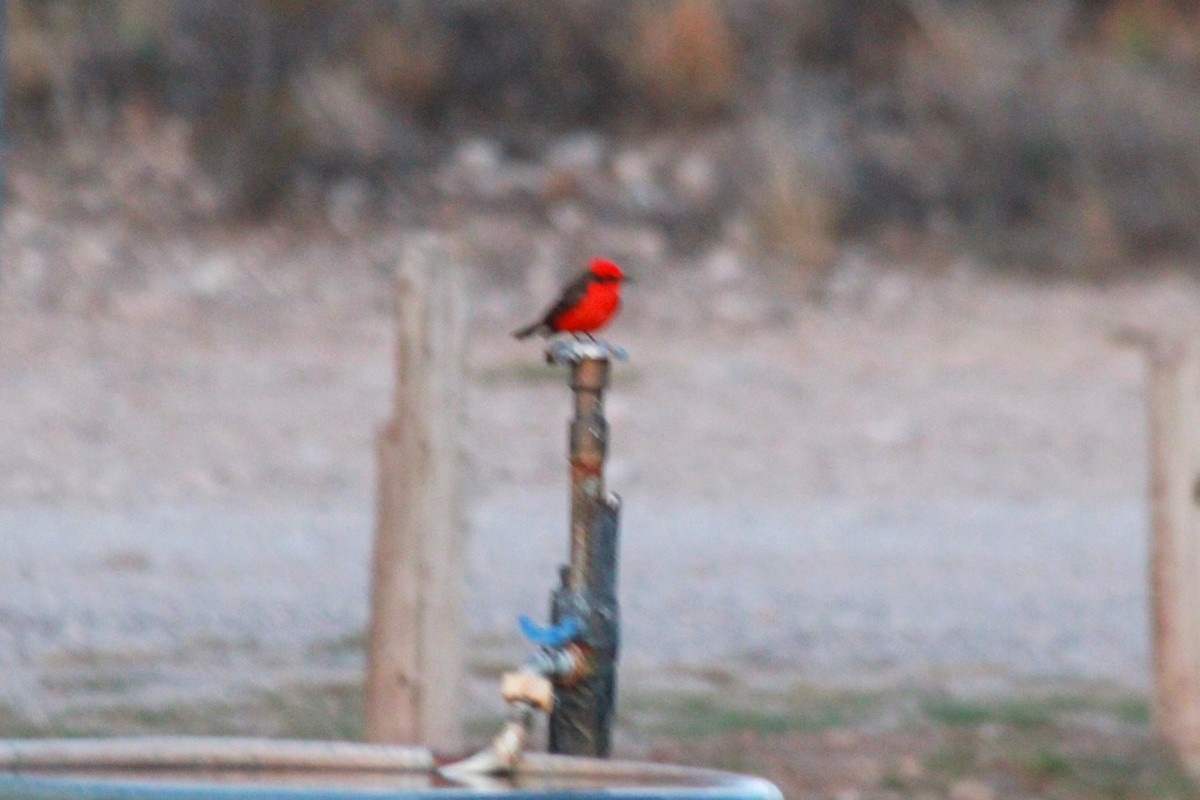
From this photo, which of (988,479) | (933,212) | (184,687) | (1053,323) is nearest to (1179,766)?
(184,687)

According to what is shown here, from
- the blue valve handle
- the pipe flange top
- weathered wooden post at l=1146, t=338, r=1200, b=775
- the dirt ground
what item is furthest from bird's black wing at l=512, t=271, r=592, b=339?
weathered wooden post at l=1146, t=338, r=1200, b=775

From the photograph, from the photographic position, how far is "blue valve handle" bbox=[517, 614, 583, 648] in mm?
3309

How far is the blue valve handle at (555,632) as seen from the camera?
10.9ft

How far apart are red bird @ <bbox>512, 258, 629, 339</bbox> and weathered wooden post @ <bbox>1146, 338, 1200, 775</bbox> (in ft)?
5.98

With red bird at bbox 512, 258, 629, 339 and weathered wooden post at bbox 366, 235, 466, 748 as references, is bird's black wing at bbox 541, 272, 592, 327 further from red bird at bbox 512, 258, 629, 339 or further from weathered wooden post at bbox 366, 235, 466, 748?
weathered wooden post at bbox 366, 235, 466, 748

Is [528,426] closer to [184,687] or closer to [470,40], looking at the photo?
[184,687]

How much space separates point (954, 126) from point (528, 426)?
6.27 m

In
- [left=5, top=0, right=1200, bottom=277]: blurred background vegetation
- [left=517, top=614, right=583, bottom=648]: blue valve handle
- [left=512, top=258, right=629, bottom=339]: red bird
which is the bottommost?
[left=517, top=614, right=583, bottom=648]: blue valve handle

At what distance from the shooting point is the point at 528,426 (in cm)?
1101

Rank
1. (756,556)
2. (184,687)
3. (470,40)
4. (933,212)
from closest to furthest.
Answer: (184,687), (756,556), (933,212), (470,40)

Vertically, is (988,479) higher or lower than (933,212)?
lower

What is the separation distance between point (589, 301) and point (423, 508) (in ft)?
2.90

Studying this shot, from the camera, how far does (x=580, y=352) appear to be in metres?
3.43

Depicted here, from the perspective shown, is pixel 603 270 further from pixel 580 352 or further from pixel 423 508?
pixel 423 508
